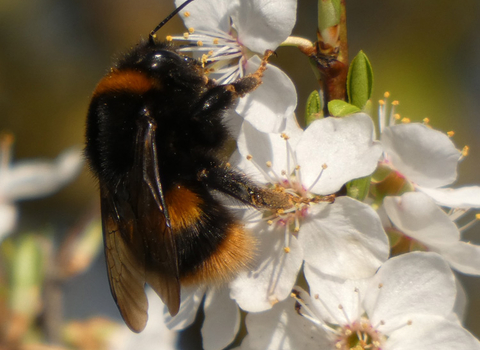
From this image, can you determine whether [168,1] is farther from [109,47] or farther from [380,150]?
[380,150]

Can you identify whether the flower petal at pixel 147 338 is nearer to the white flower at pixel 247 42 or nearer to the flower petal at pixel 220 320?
the flower petal at pixel 220 320

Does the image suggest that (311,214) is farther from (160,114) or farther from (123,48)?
(123,48)

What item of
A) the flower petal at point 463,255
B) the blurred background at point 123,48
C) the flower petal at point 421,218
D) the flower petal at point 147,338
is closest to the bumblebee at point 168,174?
the flower petal at point 421,218

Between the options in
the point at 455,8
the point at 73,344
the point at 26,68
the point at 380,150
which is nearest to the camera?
the point at 380,150

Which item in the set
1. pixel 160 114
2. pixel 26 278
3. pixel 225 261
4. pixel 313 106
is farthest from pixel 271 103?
pixel 26 278

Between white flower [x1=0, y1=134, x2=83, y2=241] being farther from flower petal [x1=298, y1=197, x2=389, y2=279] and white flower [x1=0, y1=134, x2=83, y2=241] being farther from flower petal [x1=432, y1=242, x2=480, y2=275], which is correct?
flower petal [x1=432, y1=242, x2=480, y2=275]

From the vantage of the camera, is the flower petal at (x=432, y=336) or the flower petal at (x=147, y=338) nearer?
the flower petal at (x=432, y=336)

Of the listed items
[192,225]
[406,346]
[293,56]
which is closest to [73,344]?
[192,225]
